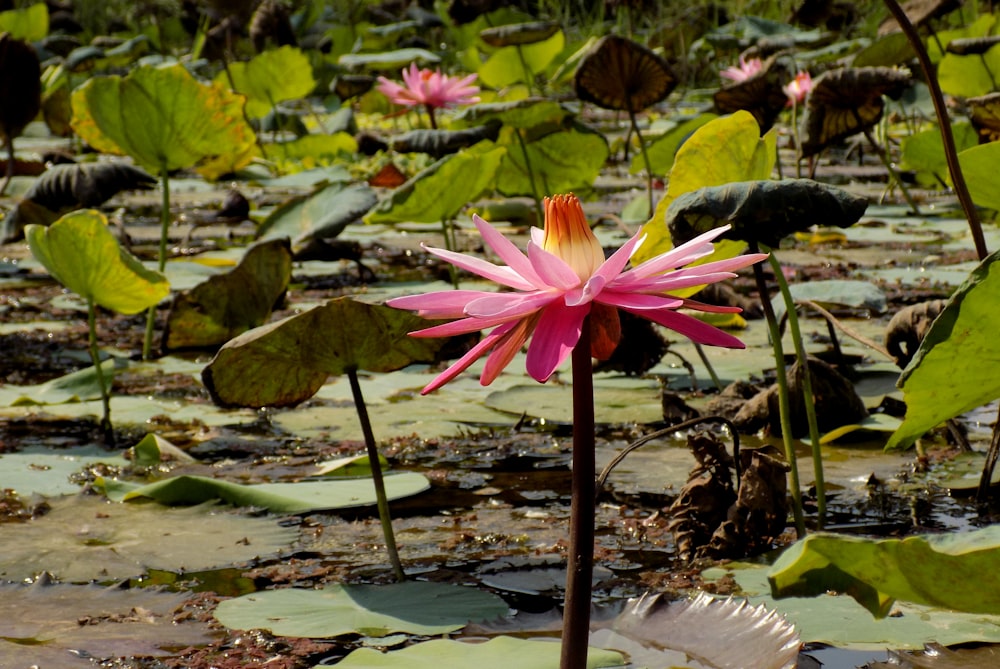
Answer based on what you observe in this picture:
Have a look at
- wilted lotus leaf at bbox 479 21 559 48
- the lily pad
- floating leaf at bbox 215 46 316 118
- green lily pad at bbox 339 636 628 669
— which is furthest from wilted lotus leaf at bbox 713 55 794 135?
floating leaf at bbox 215 46 316 118

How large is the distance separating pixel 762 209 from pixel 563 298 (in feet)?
1.84

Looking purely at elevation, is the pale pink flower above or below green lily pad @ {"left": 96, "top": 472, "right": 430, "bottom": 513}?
above

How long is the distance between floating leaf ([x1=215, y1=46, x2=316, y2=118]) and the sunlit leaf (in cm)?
571

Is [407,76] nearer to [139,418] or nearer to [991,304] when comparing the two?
[139,418]

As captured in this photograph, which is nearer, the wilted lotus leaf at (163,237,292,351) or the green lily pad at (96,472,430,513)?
the green lily pad at (96,472,430,513)

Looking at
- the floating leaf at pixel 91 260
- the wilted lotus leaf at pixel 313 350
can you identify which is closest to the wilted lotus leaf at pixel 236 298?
the floating leaf at pixel 91 260

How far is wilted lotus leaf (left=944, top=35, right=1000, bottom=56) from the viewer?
4.32m

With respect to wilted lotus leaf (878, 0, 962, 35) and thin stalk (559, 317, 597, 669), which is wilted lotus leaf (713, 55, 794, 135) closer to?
wilted lotus leaf (878, 0, 962, 35)

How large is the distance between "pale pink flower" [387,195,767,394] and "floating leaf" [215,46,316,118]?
6.35 meters

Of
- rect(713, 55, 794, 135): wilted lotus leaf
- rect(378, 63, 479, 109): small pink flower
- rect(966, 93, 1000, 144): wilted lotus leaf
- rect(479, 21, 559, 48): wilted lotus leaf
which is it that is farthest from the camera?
rect(479, 21, 559, 48): wilted lotus leaf

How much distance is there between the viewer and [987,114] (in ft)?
9.04

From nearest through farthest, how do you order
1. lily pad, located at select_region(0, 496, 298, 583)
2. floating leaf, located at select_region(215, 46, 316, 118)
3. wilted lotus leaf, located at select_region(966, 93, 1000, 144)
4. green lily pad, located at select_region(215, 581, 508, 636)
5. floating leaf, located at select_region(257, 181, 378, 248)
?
green lily pad, located at select_region(215, 581, 508, 636), lily pad, located at select_region(0, 496, 298, 583), wilted lotus leaf, located at select_region(966, 93, 1000, 144), floating leaf, located at select_region(257, 181, 378, 248), floating leaf, located at select_region(215, 46, 316, 118)

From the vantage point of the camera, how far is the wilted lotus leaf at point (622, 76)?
12.9ft

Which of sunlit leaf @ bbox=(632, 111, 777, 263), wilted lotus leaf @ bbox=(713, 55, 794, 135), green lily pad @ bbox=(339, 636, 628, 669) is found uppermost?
wilted lotus leaf @ bbox=(713, 55, 794, 135)
